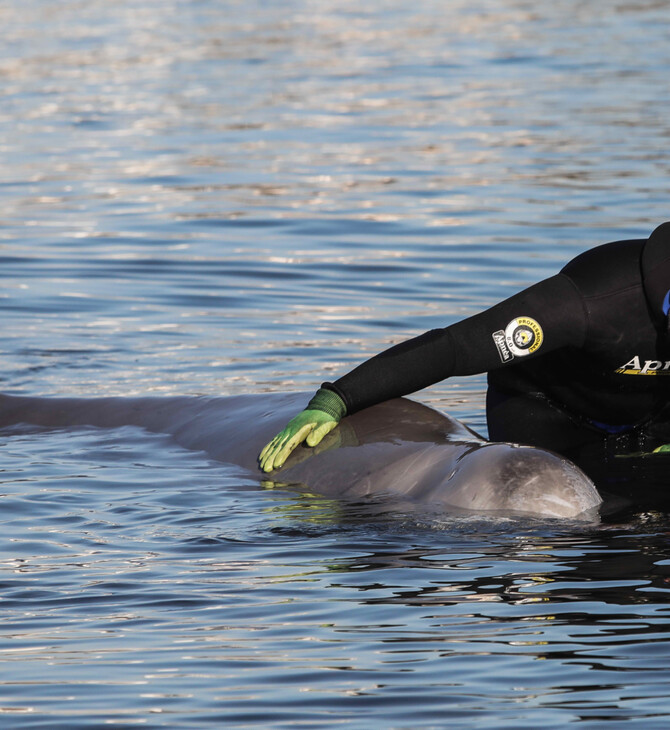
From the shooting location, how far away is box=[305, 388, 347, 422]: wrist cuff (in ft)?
19.4

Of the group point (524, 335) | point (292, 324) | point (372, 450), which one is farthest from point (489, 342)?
point (292, 324)

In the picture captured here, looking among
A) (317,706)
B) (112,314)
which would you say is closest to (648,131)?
(112,314)

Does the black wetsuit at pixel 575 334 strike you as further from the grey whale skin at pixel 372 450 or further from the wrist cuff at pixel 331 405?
the grey whale skin at pixel 372 450

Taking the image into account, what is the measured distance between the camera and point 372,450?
19.4 ft

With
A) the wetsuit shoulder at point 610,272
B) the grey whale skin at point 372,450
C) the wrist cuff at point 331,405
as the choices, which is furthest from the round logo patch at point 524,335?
the wrist cuff at point 331,405

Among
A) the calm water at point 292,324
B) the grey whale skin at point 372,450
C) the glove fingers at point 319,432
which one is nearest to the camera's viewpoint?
the calm water at point 292,324

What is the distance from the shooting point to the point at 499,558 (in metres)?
5.03

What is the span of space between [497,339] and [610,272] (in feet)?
1.59

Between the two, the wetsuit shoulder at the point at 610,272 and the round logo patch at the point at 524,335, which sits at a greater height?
the wetsuit shoulder at the point at 610,272

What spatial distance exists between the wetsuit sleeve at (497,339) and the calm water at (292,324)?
559 millimetres

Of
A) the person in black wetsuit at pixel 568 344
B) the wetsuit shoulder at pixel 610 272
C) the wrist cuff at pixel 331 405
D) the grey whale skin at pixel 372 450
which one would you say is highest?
the wetsuit shoulder at pixel 610 272

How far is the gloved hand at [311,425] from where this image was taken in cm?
590

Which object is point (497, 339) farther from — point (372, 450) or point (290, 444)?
point (290, 444)

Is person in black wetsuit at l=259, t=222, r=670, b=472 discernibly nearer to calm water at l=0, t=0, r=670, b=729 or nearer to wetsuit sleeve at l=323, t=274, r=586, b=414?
wetsuit sleeve at l=323, t=274, r=586, b=414
